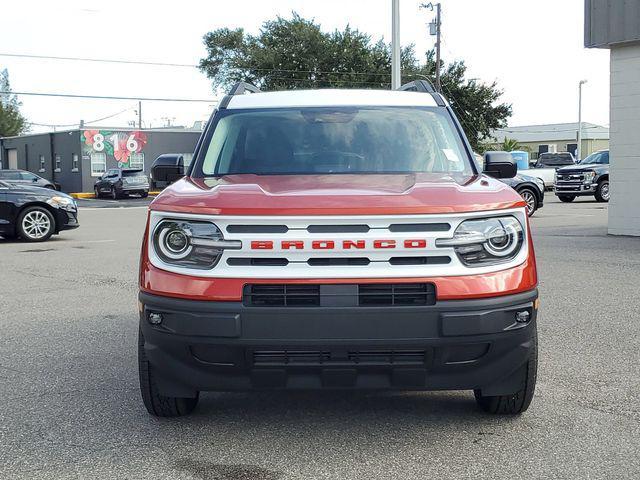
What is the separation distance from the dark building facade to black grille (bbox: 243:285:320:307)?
47182mm

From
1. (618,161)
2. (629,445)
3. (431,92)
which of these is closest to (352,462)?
(629,445)

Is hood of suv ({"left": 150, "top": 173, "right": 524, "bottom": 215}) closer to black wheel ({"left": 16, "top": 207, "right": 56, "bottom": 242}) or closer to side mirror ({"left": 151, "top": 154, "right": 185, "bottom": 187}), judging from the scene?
side mirror ({"left": 151, "top": 154, "right": 185, "bottom": 187})

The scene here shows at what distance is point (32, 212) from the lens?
15.8 metres

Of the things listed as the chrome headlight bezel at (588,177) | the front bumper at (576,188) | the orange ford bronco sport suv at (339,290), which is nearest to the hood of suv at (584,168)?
the chrome headlight bezel at (588,177)

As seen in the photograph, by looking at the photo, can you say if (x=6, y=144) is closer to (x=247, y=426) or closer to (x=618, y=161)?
(x=618, y=161)

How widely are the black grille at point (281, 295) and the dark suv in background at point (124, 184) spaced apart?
130ft

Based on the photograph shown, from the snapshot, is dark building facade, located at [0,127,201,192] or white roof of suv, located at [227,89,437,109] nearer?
white roof of suv, located at [227,89,437,109]

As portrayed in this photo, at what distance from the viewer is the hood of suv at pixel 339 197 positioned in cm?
381

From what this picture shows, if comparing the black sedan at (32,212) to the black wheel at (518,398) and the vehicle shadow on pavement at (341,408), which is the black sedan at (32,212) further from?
the black wheel at (518,398)

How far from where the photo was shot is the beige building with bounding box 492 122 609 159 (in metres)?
81.4

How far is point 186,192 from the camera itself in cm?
419

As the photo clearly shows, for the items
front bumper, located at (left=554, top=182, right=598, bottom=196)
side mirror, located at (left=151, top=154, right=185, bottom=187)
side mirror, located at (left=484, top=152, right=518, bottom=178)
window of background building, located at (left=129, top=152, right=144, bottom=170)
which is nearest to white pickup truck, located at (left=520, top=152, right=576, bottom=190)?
front bumper, located at (left=554, top=182, right=598, bottom=196)

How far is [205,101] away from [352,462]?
183 ft

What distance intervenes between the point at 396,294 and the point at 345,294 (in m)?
0.23
